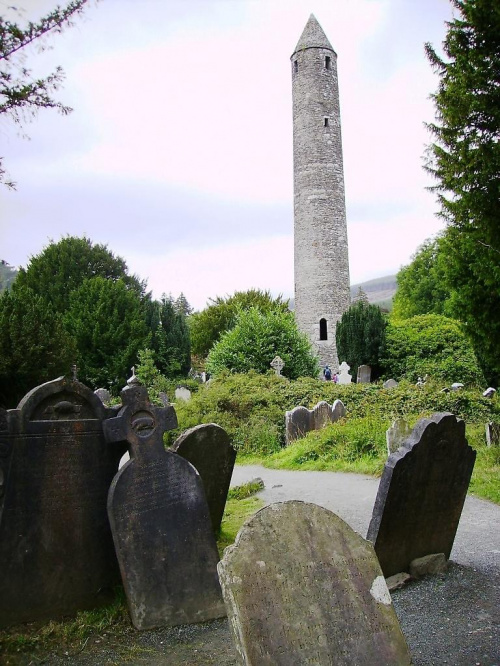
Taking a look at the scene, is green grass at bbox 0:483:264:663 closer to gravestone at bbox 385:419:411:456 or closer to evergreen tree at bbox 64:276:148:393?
gravestone at bbox 385:419:411:456

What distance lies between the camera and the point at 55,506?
4.00 metres

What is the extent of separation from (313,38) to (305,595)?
115 feet

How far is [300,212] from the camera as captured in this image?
32.3 meters

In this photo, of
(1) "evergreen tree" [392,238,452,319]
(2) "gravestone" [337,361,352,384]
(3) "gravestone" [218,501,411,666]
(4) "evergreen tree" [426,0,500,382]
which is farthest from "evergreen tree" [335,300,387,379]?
(3) "gravestone" [218,501,411,666]

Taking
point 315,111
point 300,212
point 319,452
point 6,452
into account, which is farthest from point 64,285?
point 6,452

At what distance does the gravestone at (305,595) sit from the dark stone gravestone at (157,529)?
1445 millimetres

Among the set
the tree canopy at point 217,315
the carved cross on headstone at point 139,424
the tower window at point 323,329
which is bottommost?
the carved cross on headstone at point 139,424

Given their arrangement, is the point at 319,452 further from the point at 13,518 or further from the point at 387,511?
the point at 13,518

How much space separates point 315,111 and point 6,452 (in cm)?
3144

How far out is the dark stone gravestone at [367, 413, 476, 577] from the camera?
14.1ft

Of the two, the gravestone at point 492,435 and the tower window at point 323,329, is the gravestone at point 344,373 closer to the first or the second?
the tower window at point 323,329

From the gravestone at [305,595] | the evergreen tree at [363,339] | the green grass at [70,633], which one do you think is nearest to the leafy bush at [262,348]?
the evergreen tree at [363,339]

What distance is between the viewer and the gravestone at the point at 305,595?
2455 millimetres

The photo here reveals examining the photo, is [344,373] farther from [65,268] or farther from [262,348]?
[65,268]
